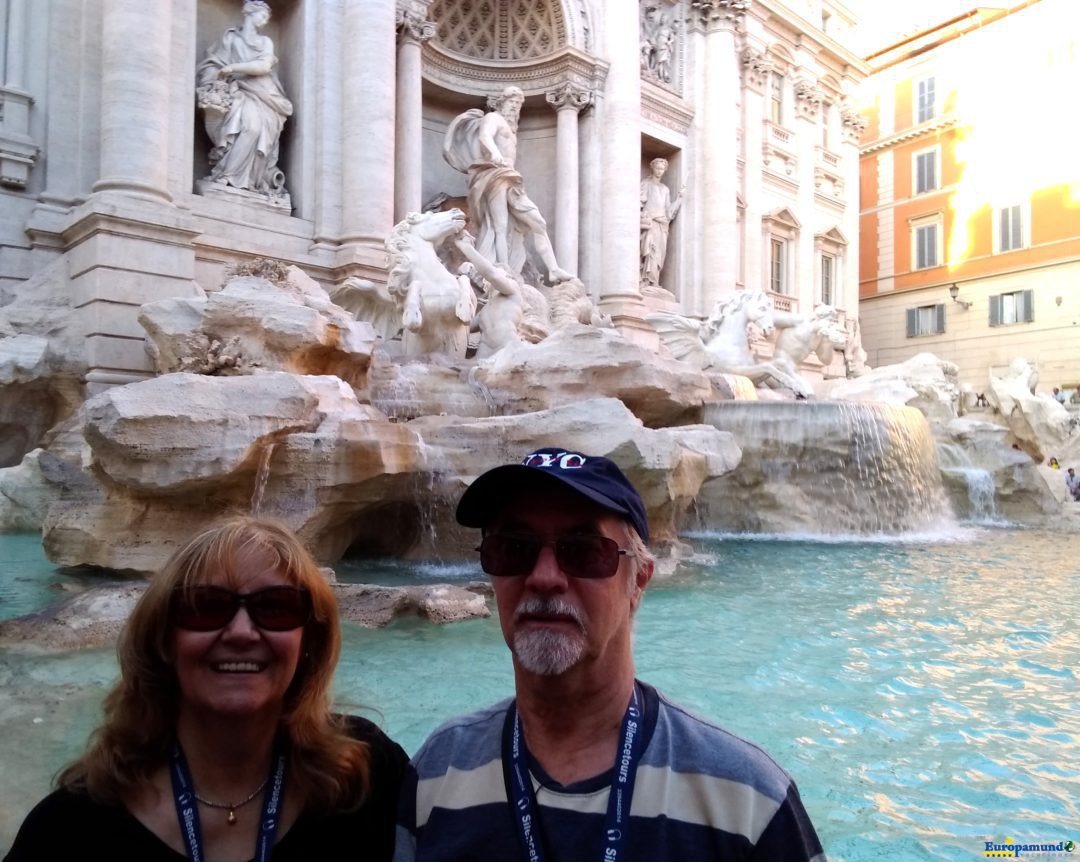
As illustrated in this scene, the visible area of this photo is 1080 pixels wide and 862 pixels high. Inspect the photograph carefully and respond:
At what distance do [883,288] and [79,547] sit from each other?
2534 cm

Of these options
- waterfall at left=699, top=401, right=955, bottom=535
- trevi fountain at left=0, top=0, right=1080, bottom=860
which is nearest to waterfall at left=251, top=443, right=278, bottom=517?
trevi fountain at left=0, top=0, right=1080, bottom=860

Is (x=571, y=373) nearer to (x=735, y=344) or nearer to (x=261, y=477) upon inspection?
(x=261, y=477)

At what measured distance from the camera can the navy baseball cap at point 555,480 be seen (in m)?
1.01

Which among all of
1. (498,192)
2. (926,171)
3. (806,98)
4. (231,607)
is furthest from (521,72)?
(926,171)

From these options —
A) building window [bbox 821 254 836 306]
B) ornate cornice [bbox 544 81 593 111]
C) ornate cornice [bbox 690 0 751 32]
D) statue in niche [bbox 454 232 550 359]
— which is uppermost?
ornate cornice [bbox 690 0 751 32]

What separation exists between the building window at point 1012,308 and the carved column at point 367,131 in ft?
61.2

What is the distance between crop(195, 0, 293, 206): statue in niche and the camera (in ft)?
33.4

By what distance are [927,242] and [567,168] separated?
15238 millimetres

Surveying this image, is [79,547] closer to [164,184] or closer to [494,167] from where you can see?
[164,184]

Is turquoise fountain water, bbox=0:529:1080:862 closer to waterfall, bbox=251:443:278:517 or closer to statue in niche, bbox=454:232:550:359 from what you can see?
waterfall, bbox=251:443:278:517

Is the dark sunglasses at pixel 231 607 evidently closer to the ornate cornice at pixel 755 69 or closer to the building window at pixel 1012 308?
the ornate cornice at pixel 755 69

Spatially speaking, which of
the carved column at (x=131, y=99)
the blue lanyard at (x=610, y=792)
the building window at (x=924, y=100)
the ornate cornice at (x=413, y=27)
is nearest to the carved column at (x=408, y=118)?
the ornate cornice at (x=413, y=27)

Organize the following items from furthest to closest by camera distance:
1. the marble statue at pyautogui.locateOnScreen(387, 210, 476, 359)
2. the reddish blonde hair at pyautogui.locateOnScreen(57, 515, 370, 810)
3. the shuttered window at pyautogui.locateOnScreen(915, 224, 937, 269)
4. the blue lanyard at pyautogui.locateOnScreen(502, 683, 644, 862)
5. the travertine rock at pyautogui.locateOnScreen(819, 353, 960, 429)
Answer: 1. the shuttered window at pyautogui.locateOnScreen(915, 224, 937, 269)
2. the travertine rock at pyautogui.locateOnScreen(819, 353, 960, 429)
3. the marble statue at pyautogui.locateOnScreen(387, 210, 476, 359)
4. the reddish blonde hair at pyautogui.locateOnScreen(57, 515, 370, 810)
5. the blue lanyard at pyautogui.locateOnScreen(502, 683, 644, 862)

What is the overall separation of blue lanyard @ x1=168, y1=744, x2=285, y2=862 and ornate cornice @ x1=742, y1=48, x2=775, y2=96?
19.9 meters
